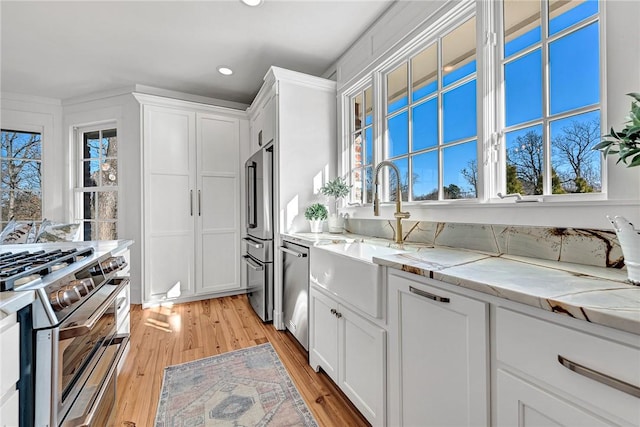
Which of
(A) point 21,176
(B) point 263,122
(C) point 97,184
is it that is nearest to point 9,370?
(B) point 263,122

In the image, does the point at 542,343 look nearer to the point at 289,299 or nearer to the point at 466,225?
the point at 466,225

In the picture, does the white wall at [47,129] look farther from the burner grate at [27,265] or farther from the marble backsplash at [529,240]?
the marble backsplash at [529,240]

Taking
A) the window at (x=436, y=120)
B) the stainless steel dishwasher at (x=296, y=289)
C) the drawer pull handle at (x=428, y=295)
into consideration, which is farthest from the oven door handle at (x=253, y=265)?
the drawer pull handle at (x=428, y=295)

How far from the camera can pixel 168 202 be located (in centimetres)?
325

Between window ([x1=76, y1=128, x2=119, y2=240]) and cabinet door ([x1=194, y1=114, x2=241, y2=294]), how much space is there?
3.96 ft

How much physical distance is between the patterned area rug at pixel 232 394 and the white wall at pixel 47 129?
3301mm

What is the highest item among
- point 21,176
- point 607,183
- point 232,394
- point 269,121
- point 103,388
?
point 269,121

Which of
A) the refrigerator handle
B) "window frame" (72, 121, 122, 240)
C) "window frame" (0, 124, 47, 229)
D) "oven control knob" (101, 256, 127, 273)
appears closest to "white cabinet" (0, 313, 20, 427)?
"oven control knob" (101, 256, 127, 273)

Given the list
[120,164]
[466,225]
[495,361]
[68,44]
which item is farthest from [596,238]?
[120,164]

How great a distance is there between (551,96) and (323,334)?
67.4 inches

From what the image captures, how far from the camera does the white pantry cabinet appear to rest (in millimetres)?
3146

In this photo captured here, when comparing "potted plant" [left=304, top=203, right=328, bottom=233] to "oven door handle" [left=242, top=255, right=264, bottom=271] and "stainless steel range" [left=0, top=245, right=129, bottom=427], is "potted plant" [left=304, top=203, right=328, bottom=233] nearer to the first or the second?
"oven door handle" [left=242, top=255, right=264, bottom=271]

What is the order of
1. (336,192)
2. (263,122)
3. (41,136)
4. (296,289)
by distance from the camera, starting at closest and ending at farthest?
(296,289)
(336,192)
(263,122)
(41,136)

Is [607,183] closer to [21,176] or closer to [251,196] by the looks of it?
[251,196]
